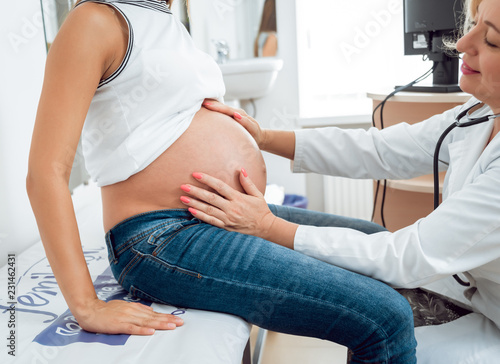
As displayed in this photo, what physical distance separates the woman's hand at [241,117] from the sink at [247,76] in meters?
→ 1.31

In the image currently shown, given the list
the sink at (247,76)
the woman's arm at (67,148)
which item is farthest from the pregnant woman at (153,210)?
the sink at (247,76)

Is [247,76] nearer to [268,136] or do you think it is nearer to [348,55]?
[348,55]

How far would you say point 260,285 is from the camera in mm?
979

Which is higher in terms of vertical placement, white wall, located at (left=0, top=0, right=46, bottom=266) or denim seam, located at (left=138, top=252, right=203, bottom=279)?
white wall, located at (left=0, top=0, right=46, bottom=266)

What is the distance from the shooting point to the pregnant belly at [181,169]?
1067 millimetres

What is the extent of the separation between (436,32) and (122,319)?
1.68 meters

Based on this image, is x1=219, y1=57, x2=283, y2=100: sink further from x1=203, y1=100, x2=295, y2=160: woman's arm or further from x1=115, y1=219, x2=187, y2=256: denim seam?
x1=115, y1=219, x2=187, y2=256: denim seam

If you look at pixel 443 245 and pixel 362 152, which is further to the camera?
pixel 362 152

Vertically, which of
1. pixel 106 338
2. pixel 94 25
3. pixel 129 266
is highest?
pixel 94 25

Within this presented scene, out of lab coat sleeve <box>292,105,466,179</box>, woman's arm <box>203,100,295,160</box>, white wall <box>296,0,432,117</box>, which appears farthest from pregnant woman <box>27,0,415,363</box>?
white wall <box>296,0,432,117</box>

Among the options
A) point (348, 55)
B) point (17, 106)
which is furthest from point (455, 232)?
point (348, 55)

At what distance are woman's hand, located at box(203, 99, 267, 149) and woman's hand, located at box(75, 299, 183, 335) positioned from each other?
0.48m

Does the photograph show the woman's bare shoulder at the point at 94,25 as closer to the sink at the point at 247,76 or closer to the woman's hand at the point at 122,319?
the woman's hand at the point at 122,319

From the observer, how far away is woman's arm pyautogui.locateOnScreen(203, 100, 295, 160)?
4.46 feet
